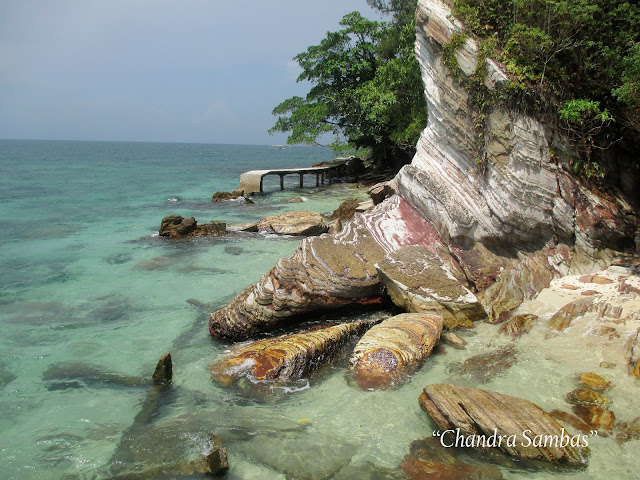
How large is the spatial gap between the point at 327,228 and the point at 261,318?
26.3 feet

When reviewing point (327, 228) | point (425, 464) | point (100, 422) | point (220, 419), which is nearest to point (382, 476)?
point (425, 464)

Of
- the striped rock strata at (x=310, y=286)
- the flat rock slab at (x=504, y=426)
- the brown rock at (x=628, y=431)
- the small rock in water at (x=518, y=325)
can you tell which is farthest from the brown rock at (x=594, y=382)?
the striped rock strata at (x=310, y=286)

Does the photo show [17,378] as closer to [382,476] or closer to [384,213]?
[382,476]

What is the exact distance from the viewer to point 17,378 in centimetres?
687

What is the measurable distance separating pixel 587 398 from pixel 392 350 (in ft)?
7.53

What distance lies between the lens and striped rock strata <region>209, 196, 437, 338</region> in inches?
313

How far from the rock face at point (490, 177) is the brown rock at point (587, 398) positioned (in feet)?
10.5

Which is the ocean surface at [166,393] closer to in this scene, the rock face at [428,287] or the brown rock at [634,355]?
the rock face at [428,287]

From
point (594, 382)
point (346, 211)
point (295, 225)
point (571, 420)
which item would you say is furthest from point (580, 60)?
point (346, 211)

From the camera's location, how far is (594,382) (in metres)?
5.50

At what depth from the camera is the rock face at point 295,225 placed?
15250 mm

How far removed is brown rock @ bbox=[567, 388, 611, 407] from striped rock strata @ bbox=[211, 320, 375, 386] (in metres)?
3.03

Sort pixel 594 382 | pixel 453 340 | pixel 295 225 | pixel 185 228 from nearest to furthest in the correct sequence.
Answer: pixel 594 382, pixel 453 340, pixel 185 228, pixel 295 225

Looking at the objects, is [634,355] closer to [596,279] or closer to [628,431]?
[628,431]
